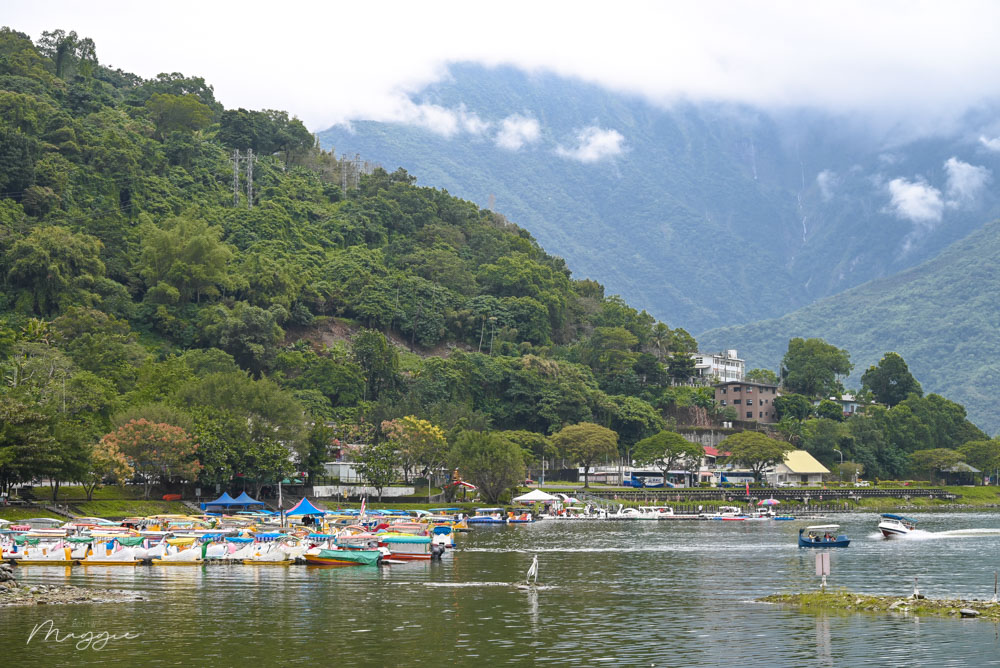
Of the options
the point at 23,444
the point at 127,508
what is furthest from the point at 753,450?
the point at 23,444

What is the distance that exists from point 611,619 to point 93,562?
38.5 metres

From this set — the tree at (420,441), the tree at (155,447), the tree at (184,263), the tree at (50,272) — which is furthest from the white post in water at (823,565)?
the tree at (184,263)

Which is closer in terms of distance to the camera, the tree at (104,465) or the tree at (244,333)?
the tree at (104,465)

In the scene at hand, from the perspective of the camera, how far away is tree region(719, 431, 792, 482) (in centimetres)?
17700

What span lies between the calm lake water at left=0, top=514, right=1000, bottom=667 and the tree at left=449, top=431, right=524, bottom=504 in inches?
1791

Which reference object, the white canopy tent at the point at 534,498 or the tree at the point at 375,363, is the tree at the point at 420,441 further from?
the tree at the point at 375,363

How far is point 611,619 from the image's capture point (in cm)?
5056

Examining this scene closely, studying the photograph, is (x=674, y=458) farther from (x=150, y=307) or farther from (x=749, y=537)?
(x=150, y=307)

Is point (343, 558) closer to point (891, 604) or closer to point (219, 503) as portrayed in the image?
point (219, 503)

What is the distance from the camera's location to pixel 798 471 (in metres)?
193

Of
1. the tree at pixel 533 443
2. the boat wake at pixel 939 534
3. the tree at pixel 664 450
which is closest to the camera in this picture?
the boat wake at pixel 939 534

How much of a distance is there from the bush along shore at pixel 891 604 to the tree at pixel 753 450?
124930 mm

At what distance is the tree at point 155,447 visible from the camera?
103375 millimetres

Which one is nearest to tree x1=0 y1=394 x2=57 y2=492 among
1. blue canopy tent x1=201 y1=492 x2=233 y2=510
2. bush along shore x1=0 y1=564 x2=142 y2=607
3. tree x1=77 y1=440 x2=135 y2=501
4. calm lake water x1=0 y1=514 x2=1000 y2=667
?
tree x1=77 y1=440 x2=135 y2=501
